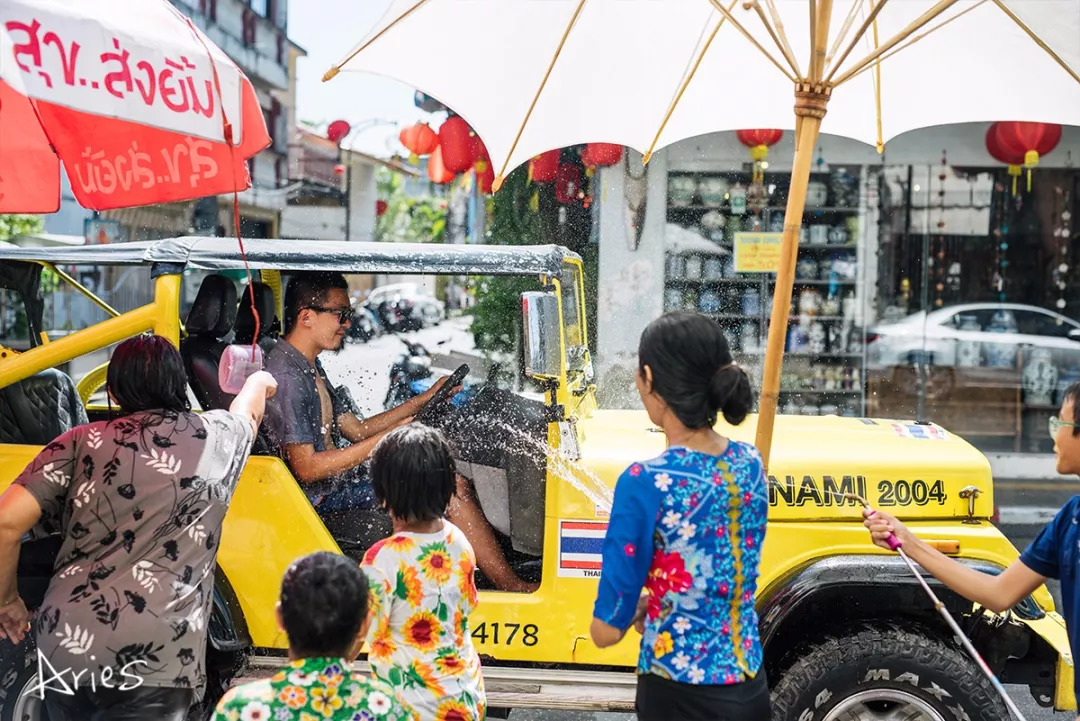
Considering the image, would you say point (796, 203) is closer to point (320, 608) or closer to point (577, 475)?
point (577, 475)

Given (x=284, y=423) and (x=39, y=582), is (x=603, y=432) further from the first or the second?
(x=39, y=582)

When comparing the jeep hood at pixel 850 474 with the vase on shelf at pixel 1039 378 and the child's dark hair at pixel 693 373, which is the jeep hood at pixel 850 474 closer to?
the child's dark hair at pixel 693 373

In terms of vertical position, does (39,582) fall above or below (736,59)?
below

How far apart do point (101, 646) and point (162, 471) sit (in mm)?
465

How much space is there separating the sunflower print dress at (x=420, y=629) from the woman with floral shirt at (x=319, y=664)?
0.29 m

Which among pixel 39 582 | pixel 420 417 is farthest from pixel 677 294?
pixel 39 582

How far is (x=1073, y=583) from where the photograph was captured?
8.02 feet

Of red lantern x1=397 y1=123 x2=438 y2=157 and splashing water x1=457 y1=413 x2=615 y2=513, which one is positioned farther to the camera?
red lantern x1=397 y1=123 x2=438 y2=157

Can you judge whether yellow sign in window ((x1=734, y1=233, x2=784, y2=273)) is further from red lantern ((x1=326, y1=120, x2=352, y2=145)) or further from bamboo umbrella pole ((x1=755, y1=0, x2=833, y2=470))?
bamboo umbrella pole ((x1=755, y1=0, x2=833, y2=470))

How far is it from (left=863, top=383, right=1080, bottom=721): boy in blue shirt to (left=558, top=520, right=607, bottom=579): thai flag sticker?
1.13 m

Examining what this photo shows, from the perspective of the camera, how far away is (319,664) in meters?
2.07

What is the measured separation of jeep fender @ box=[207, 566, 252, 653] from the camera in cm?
353

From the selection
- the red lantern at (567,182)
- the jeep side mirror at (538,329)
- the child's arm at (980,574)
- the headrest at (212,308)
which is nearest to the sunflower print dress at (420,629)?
the jeep side mirror at (538,329)

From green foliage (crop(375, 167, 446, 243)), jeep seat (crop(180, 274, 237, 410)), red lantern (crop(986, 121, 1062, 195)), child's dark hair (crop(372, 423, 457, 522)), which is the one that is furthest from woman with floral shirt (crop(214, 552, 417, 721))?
green foliage (crop(375, 167, 446, 243))
